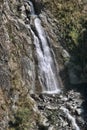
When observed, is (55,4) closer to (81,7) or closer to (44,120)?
(81,7)

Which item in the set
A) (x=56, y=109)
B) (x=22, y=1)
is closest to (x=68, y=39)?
(x=22, y=1)

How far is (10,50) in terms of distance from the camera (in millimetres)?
30938

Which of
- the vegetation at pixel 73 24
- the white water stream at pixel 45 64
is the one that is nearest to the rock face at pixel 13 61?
the white water stream at pixel 45 64

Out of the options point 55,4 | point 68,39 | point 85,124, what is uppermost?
point 55,4

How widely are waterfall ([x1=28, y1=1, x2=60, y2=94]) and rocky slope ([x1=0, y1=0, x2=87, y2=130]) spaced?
15.7 inches

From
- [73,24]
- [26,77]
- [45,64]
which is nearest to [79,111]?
[26,77]

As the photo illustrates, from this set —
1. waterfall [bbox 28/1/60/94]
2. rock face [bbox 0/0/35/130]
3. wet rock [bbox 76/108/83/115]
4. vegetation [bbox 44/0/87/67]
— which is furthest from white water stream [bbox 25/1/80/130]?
wet rock [bbox 76/108/83/115]

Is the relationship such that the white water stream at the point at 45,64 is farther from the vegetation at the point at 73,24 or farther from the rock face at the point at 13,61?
the vegetation at the point at 73,24

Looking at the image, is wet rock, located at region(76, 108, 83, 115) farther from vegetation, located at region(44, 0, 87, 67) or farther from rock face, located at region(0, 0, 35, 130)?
vegetation, located at region(44, 0, 87, 67)

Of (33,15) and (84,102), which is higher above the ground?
(33,15)

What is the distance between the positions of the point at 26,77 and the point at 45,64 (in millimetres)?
2436

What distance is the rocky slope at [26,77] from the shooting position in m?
27.3

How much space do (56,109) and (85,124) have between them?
2040mm

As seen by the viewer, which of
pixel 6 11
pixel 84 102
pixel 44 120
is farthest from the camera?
pixel 6 11
